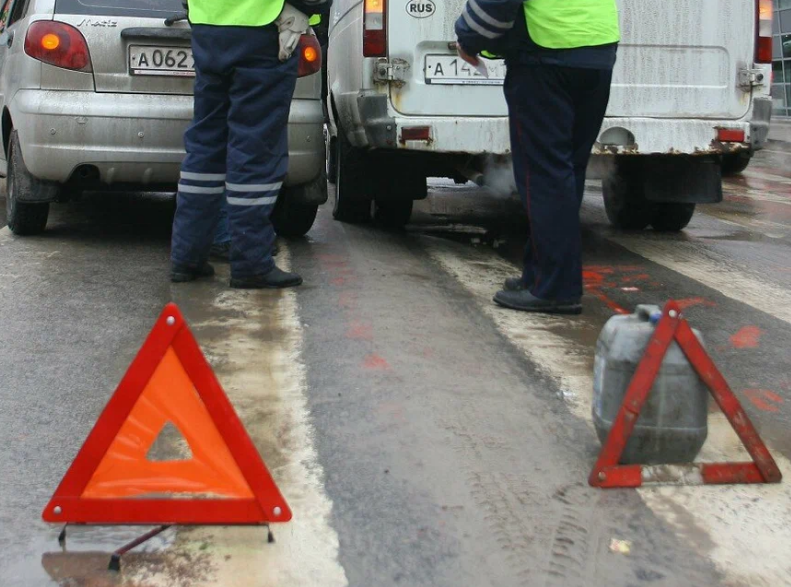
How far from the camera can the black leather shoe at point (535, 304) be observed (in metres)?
5.64

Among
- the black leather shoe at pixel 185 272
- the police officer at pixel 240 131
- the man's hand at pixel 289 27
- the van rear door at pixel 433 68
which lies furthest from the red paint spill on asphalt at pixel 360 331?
the van rear door at pixel 433 68

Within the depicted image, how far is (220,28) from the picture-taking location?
5.74 meters

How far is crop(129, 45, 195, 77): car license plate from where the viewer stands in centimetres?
671

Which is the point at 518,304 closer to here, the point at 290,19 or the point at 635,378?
the point at 290,19

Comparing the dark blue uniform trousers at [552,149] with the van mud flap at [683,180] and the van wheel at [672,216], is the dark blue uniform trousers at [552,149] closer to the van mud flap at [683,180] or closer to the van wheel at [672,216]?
the van mud flap at [683,180]

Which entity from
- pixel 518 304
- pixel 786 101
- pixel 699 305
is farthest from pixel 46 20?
pixel 786 101

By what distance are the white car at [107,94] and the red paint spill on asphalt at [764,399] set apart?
3.33 metres

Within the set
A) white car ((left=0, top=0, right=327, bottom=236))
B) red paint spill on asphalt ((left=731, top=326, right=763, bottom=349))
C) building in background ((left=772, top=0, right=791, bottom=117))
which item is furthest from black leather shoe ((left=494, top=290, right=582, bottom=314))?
building in background ((left=772, top=0, right=791, bottom=117))

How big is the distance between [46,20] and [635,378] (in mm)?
→ 4573

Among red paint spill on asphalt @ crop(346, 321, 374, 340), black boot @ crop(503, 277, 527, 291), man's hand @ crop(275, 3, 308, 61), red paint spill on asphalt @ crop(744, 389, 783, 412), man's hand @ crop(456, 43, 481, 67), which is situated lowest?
red paint spill on asphalt @ crop(744, 389, 783, 412)

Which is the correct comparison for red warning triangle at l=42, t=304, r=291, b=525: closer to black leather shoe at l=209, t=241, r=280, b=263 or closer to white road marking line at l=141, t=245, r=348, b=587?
white road marking line at l=141, t=245, r=348, b=587

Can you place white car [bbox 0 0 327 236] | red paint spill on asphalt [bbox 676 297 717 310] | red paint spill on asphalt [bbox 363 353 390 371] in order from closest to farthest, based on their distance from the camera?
1. red paint spill on asphalt [bbox 363 353 390 371]
2. red paint spill on asphalt [bbox 676 297 717 310]
3. white car [bbox 0 0 327 236]

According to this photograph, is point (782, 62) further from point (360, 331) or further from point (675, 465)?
point (675, 465)

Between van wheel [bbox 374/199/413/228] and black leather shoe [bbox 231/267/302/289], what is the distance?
7.57 ft
